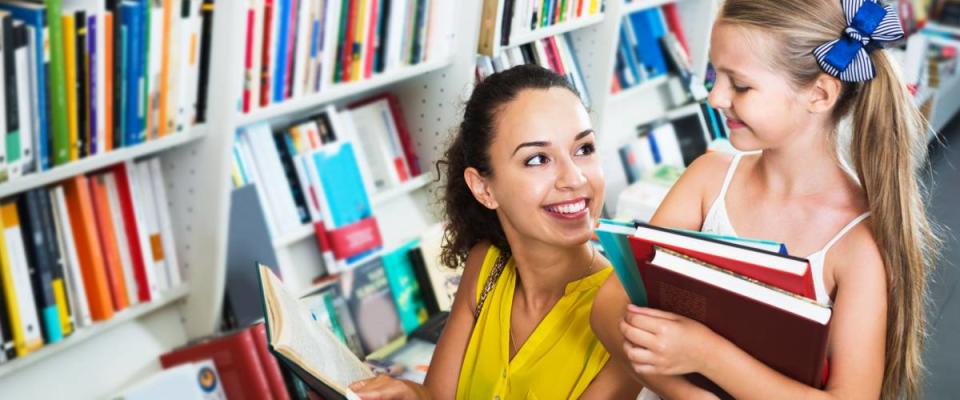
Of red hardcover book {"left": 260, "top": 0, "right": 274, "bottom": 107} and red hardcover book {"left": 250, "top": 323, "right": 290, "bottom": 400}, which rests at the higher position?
red hardcover book {"left": 260, "top": 0, "right": 274, "bottom": 107}

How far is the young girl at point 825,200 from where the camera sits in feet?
3.66

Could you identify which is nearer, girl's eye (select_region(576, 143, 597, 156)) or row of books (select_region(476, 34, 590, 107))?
girl's eye (select_region(576, 143, 597, 156))

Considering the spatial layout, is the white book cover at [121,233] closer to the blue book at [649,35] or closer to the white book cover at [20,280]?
the white book cover at [20,280]

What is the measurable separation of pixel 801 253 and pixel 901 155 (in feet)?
0.61

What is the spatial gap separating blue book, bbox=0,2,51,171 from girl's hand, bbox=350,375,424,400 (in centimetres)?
73

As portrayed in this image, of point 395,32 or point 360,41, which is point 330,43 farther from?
point 395,32

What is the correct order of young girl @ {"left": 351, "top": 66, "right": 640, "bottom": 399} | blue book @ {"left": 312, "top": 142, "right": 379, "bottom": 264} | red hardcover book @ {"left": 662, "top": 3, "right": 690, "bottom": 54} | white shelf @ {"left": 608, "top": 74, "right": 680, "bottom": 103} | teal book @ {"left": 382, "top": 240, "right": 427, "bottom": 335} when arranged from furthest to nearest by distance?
red hardcover book @ {"left": 662, "top": 3, "right": 690, "bottom": 54}, white shelf @ {"left": 608, "top": 74, "right": 680, "bottom": 103}, teal book @ {"left": 382, "top": 240, "right": 427, "bottom": 335}, blue book @ {"left": 312, "top": 142, "right": 379, "bottom": 264}, young girl @ {"left": 351, "top": 66, "right": 640, "bottom": 399}

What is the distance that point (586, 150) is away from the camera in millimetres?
1574

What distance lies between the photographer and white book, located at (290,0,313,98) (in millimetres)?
2105

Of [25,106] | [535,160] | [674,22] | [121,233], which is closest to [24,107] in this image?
[25,106]

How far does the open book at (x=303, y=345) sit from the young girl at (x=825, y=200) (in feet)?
1.36

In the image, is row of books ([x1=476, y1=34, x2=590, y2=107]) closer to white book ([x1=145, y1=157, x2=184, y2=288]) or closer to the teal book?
the teal book

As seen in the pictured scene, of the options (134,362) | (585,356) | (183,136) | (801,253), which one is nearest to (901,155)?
(801,253)

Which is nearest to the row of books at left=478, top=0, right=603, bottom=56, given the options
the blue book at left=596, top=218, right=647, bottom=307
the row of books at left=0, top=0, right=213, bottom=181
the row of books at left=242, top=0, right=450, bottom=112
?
the row of books at left=242, top=0, right=450, bottom=112
